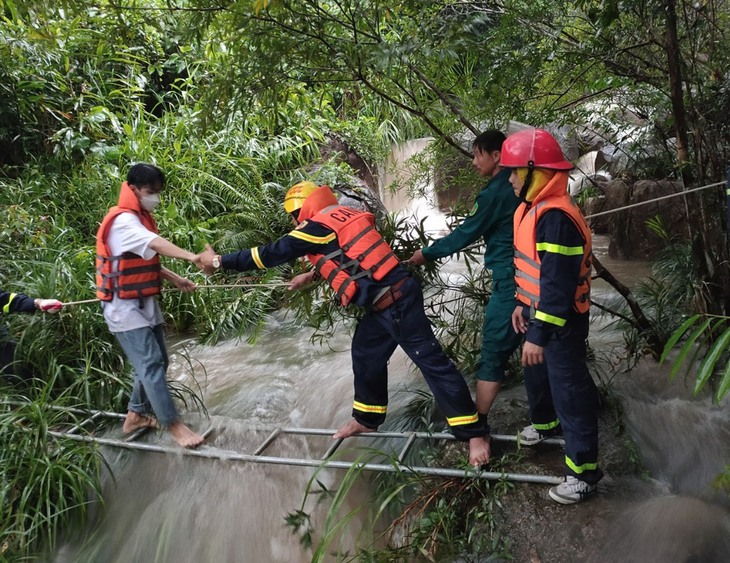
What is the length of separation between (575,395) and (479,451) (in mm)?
634

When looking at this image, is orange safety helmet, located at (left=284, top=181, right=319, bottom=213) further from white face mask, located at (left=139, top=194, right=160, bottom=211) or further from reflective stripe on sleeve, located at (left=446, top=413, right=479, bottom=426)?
reflective stripe on sleeve, located at (left=446, top=413, right=479, bottom=426)

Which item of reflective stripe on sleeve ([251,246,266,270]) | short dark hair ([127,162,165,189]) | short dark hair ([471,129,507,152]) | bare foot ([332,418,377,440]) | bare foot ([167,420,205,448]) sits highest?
short dark hair ([127,162,165,189])

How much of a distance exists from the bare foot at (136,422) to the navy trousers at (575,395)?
256cm

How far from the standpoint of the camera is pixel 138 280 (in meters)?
3.40

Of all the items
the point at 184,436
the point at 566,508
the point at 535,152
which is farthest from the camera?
the point at 184,436

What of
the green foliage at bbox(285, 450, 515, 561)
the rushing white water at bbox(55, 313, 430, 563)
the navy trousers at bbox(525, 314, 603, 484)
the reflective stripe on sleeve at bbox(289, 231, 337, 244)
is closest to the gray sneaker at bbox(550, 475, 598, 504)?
the navy trousers at bbox(525, 314, 603, 484)

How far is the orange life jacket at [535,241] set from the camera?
235 centimetres

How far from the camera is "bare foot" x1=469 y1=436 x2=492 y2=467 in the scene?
2814 mm

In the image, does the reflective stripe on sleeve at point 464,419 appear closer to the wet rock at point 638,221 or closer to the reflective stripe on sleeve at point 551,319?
the reflective stripe on sleeve at point 551,319

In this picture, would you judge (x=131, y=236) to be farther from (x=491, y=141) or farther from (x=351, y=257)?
(x=491, y=141)

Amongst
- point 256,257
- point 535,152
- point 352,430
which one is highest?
point 535,152

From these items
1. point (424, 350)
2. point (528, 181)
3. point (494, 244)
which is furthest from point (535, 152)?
point (424, 350)

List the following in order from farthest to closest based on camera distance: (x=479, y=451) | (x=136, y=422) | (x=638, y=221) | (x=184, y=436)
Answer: (x=638, y=221) < (x=136, y=422) < (x=184, y=436) < (x=479, y=451)

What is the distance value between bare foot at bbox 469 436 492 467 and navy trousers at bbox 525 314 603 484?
44cm
